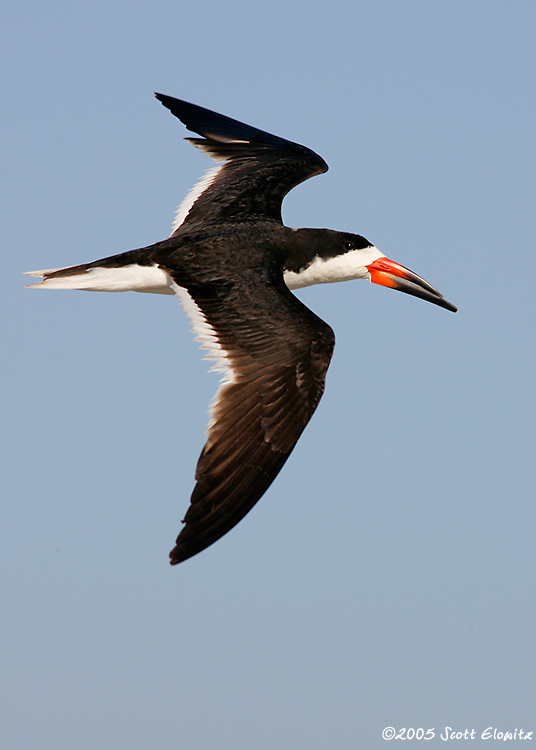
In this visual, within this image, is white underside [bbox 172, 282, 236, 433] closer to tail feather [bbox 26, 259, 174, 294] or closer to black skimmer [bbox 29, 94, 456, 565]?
black skimmer [bbox 29, 94, 456, 565]

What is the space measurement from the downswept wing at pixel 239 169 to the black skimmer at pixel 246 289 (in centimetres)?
2

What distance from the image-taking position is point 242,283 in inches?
296

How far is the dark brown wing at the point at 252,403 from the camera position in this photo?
6.15 meters

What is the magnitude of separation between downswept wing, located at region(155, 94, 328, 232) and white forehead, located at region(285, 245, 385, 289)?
0.73 metres

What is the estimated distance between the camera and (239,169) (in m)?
10.0

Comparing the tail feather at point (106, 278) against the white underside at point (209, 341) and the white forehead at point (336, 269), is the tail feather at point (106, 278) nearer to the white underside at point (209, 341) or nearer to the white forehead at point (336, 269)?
the white underside at point (209, 341)

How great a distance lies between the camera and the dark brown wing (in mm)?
6154

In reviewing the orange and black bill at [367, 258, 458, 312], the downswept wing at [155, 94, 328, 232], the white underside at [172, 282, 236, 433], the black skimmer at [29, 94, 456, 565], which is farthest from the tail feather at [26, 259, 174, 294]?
the orange and black bill at [367, 258, 458, 312]

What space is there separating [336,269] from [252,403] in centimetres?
251

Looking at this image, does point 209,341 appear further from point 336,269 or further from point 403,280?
point 403,280

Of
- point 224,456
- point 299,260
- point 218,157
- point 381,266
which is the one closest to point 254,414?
point 224,456

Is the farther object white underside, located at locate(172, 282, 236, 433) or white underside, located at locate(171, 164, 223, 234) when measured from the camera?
white underside, located at locate(171, 164, 223, 234)

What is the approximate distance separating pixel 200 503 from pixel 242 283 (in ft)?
6.81

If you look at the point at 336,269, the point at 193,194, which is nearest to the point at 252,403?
the point at 336,269
